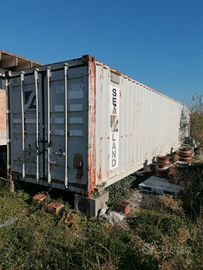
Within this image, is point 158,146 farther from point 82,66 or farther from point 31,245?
point 31,245

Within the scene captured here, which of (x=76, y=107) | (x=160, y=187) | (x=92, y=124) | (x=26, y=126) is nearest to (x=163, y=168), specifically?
(x=160, y=187)

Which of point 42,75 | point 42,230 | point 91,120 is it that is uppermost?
point 42,75

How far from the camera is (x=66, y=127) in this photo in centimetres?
431

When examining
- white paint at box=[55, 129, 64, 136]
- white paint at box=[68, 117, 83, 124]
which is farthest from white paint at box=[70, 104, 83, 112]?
white paint at box=[55, 129, 64, 136]

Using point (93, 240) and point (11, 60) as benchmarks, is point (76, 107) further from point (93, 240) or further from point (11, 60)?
point (11, 60)

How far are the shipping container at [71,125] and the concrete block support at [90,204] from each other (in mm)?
160

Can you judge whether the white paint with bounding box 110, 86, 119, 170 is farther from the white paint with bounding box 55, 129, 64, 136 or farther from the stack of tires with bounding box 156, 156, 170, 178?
the stack of tires with bounding box 156, 156, 170, 178

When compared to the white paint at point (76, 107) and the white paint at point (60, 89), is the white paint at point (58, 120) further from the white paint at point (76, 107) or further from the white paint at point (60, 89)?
the white paint at point (60, 89)

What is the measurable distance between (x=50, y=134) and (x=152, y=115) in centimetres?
457

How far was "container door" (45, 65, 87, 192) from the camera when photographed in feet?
13.7

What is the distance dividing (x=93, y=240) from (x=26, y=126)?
3.25 meters

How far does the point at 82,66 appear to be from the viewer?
4.12 m

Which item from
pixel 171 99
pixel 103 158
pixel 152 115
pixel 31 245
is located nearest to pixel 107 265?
pixel 31 245

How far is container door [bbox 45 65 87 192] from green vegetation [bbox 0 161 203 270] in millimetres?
708
